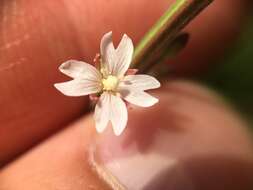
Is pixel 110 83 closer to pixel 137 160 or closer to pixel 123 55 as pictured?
pixel 123 55

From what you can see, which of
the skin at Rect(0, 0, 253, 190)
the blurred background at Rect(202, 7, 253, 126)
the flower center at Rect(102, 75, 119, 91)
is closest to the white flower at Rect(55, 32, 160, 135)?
the flower center at Rect(102, 75, 119, 91)

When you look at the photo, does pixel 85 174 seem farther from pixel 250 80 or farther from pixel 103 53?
pixel 250 80

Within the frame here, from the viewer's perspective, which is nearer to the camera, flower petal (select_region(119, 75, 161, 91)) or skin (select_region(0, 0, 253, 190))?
flower petal (select_region(119, 75, 161, 91))

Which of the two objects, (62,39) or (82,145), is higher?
(62,39)

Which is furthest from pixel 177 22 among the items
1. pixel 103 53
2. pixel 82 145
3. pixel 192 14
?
pixel 82 145

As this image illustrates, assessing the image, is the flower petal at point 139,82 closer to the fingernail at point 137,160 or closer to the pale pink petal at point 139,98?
the pale pink petal at point 139,98

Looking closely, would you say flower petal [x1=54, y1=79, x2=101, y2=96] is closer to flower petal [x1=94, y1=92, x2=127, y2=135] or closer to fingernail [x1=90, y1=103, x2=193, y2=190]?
flower petal [x1=94, y1=92, x2=127, y2=135]

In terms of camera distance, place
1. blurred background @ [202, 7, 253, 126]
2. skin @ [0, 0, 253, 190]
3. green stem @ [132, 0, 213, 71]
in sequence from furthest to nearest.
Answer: blurred background @ [202, 7, 253, 126] < skin @ [0, 0, 253, 190] < green stem @ [132, 0, 213, 71]
